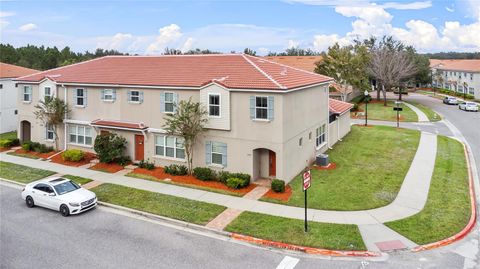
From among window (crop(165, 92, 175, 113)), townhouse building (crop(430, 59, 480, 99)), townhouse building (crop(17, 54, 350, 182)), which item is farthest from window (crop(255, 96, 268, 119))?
townhouse building (crop(430, 59, 480, 99))

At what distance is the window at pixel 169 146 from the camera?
24234 millimetres

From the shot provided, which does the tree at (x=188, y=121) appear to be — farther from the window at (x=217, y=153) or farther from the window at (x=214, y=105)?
the window at (x=217, y=153)

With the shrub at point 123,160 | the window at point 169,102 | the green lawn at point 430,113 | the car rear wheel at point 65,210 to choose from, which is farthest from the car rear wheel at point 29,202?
the green lawn at point 430,113

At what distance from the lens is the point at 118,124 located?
26.1 metres

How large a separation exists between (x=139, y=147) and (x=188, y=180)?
5.74 m

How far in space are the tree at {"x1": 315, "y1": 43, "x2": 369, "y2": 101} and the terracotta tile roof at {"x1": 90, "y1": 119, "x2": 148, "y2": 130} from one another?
114 ft

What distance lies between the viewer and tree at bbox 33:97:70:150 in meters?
28.4

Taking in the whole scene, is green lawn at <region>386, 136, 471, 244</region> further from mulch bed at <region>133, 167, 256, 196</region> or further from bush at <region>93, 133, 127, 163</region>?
bush at <region>93, 133, 127, 163</region>

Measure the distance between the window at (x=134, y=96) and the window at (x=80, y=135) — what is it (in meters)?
4.65

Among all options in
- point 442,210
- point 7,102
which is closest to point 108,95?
point 7,102

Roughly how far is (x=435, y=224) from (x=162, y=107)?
16927mm

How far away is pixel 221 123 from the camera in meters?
22.3

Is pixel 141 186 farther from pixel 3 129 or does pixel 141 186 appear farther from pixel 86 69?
pixel 3 129

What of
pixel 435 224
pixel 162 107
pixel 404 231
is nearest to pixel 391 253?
pixel 404 231
